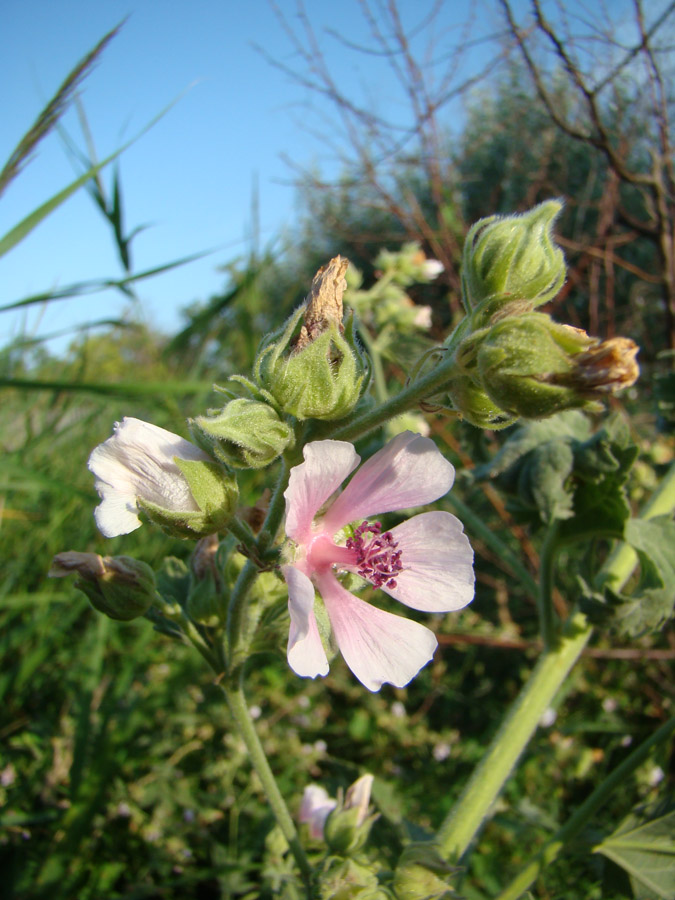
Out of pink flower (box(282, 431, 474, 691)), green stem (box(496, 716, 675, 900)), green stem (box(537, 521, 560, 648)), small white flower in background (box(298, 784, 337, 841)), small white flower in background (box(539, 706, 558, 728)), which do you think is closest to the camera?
pink flower (box(282, 431, 474, 691))

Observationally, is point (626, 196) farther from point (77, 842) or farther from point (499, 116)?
point (77, 842)

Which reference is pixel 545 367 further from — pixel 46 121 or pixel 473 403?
pixel 46 121

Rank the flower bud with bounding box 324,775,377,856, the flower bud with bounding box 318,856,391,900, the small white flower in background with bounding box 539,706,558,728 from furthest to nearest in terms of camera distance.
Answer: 1. the small white flower in background with bounding box 539,706,558,728
2. the flower bud with bounding box 324,775,377,856
3. the flower bud with bounding box 318,856,391,900

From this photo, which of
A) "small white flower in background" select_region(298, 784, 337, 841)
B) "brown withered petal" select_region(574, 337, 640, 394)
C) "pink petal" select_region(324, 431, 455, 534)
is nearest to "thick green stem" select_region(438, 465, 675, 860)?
"small white flower in background" select_region(298, 784, 337, 841)

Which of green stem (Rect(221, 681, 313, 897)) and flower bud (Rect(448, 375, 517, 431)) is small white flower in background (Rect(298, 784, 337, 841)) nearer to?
green stem (Rect(221, 681, 313, 897))

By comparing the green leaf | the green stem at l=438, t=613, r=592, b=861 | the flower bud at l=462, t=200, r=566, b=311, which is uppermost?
the green leaf

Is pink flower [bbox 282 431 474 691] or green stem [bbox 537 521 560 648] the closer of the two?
pink flower [bbox 282 431 474 691]

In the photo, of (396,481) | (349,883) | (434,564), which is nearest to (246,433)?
(396,481)

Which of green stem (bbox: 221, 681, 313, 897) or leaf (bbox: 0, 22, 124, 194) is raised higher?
leaf (bbox: 0, 22, 124, 194)
